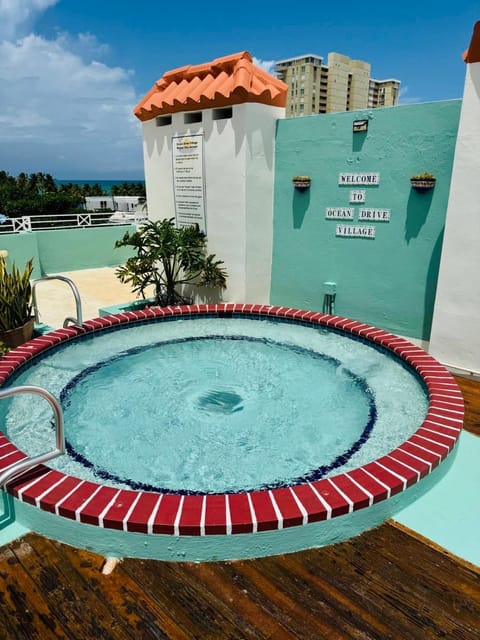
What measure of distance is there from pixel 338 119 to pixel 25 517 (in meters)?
7.31

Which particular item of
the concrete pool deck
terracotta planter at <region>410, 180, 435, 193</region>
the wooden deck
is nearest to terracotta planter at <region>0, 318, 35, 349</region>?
the concrete pool deck

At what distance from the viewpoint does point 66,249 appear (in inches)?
592

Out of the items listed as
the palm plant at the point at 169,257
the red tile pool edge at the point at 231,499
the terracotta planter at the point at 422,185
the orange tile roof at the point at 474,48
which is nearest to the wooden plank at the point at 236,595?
the red tile pool edge at the point at 231,499

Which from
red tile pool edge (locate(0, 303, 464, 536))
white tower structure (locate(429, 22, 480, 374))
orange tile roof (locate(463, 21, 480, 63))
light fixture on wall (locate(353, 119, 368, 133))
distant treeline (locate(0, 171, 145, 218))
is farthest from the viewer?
distant treeline (locate(0, 171, 145, 218))

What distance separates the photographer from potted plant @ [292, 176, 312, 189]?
8148 millimetres

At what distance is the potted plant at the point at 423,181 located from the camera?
6.69 metres

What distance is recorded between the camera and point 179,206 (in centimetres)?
969

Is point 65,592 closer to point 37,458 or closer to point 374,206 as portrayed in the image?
point 37,458

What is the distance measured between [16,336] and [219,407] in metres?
3.59

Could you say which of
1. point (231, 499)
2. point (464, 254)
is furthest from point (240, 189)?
point (231, 499)

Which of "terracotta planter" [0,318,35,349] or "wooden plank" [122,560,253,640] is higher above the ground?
"terracotta planter" [0,318,35,349]

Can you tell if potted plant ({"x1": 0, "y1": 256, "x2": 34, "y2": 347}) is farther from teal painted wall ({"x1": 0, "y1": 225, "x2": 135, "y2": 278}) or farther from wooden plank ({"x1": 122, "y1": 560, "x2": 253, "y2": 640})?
teal painted wall ({"x1": 0, "y1": 225, "x2": 135, "y2": 278})

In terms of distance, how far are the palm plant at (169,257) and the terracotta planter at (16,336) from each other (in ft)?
7.64

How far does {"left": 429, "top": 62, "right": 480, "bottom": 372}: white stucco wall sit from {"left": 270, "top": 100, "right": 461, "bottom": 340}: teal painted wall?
70 cm
